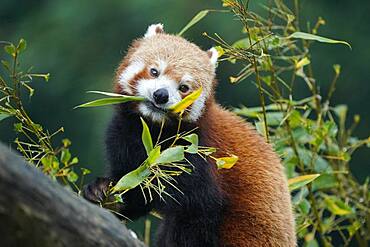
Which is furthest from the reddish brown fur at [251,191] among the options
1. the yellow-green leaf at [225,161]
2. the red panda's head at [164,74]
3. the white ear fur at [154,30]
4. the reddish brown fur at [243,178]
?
the yellow-green leaf at [225,161]

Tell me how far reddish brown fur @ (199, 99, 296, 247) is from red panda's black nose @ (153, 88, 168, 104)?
257mm

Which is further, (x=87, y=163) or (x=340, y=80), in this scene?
A: (x=340, y=80)

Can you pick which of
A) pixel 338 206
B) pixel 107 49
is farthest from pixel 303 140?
pixel 107 49

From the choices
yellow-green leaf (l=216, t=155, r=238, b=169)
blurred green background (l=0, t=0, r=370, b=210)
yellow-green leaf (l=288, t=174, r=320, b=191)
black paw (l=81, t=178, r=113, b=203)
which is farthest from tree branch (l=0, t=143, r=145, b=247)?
blurred green background (l=0, t=0, r=370, b=210)

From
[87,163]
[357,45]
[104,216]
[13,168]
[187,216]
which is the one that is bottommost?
[87,163]

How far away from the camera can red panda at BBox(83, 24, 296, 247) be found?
329 centimetres

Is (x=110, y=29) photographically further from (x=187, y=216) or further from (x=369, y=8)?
(x=187, y=216)

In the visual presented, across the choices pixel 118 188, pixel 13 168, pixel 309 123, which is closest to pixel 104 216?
pixel 13 168

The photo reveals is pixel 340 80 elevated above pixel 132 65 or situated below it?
below

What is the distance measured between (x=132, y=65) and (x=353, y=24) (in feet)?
25.0

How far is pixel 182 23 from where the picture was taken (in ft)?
31.4

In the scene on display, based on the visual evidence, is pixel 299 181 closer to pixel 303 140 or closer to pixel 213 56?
pixel 303 140

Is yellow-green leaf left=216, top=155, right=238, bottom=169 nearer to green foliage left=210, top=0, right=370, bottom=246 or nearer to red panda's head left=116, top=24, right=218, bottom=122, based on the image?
red panda's head left=116, top=24, right=218, bottom=122

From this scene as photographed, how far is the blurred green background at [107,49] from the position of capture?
980 centimetres
